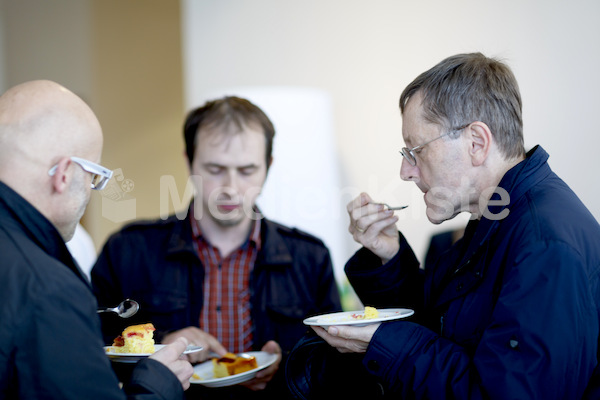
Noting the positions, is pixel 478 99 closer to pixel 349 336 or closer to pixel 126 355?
pixel 349 336

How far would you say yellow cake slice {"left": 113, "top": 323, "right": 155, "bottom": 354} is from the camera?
163 cm

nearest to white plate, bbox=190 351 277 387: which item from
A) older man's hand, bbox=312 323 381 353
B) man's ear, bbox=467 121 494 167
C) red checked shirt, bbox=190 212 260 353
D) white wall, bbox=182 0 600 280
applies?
red checked shirt, bbox=190 212 260 353

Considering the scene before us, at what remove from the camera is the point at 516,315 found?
1.30 metres

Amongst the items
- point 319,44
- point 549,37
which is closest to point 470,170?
point 549,37

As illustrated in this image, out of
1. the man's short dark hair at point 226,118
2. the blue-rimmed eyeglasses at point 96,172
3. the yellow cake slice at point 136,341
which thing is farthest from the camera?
the man's short dark hair at point 226,118

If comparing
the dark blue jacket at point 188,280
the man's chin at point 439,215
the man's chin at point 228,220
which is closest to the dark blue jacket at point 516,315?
the man's chin at point 439,215

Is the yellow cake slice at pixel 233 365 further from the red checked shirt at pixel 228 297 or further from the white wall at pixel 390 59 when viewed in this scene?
the white wall at pixel 390 59

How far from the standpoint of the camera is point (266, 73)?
141 inches

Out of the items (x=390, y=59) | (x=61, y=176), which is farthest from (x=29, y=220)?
(x=390, y=59)

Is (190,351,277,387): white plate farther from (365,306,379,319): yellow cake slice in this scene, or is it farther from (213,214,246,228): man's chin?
(213,214,246,228): man's chin

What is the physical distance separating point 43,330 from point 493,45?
7.28ft

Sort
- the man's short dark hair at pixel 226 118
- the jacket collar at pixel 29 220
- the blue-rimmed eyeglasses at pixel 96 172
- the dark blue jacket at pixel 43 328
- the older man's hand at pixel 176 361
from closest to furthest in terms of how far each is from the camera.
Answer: the dark blue jacket at pixel 43 328 → the jacket collar at pixel 29 220 → the blue-rimmed eyeglasses at pixel 96 172 → the older man's hand at pixel 176 361 → the man's short dark hair at pixel 226 118

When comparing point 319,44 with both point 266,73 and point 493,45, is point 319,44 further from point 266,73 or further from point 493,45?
point 493,45

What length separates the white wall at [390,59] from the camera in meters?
2.46
